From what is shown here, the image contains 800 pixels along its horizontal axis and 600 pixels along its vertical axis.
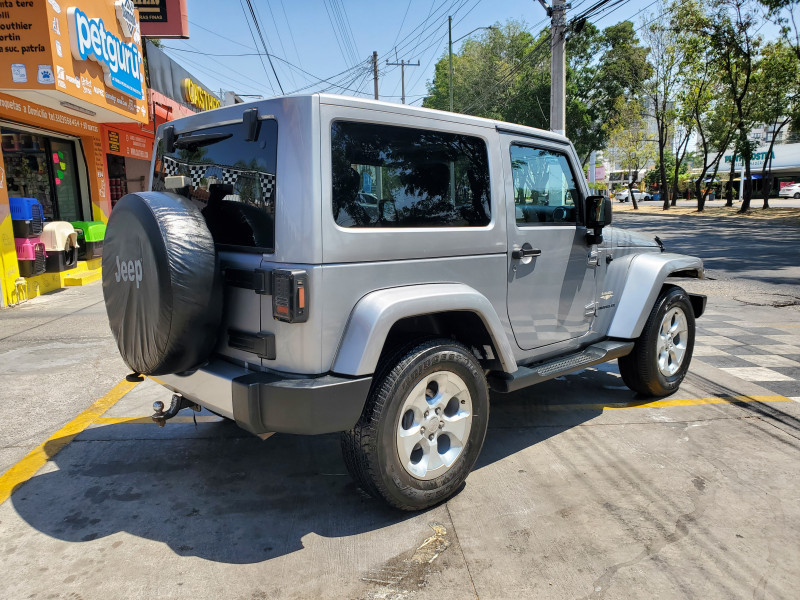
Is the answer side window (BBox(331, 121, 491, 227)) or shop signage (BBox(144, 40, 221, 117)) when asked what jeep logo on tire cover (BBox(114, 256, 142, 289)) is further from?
shop signage (BBox(144, 40, 221, 117))

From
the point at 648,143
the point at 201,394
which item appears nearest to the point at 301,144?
the point at 201,394

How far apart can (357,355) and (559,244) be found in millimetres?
1823

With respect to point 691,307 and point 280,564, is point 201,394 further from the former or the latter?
point 691,307

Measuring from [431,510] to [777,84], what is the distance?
107 feet

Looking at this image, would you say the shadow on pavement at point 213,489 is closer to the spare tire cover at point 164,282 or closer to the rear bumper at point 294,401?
the rear bumper at point 294,401

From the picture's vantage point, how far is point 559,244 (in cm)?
382

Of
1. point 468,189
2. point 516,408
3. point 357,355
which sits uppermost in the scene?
point 468,189

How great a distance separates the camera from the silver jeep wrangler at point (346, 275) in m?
2.62

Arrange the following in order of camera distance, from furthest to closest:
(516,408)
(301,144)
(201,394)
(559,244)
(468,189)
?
(516,408), (559,244), (468,189), (201,394), (301,144)

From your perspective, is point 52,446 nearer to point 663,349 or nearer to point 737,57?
point 663,349

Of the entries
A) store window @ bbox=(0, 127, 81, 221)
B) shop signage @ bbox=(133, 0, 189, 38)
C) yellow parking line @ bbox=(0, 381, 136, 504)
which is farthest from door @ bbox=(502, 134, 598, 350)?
shop signage @ bbox=(133, 0, 189, 38)

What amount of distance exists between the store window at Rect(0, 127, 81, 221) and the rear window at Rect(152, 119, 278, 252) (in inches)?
318

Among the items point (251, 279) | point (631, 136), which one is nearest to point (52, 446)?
point (251, 279)

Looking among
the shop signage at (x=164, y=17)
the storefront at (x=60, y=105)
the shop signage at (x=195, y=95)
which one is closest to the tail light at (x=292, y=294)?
the storefront at (x=60, y=105)
